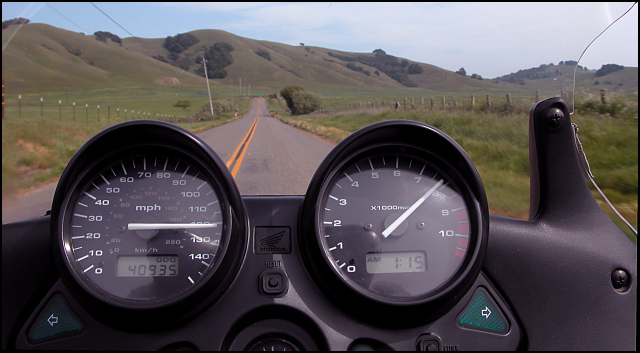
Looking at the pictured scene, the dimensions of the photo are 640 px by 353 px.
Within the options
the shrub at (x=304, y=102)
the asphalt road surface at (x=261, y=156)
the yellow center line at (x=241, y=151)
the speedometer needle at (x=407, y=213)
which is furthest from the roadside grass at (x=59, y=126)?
the speedometer needle at (x=407, y=213)

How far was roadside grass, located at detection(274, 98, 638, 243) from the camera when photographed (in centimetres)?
370

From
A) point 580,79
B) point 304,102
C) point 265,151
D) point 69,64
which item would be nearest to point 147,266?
point 304,102

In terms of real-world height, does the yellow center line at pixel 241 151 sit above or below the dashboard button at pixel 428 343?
above

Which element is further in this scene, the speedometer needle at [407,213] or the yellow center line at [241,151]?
the yellow center line at [241,151]

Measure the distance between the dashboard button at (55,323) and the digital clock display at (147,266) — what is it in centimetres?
28

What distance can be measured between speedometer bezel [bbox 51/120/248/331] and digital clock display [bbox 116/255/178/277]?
0.18 meters

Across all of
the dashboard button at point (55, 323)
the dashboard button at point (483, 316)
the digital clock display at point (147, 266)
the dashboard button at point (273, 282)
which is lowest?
the dashboard button at point (483, 316)

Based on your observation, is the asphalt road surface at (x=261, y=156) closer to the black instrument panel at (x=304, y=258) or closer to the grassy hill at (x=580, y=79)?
the black instrument panel at (x=304, y=258)

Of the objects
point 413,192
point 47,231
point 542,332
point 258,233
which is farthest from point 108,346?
point 542,332

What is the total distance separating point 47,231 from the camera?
2334 millimetres

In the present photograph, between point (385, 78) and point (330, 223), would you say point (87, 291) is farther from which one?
point (385, 78)

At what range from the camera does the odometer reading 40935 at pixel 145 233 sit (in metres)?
2.26

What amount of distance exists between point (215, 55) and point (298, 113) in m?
0.85

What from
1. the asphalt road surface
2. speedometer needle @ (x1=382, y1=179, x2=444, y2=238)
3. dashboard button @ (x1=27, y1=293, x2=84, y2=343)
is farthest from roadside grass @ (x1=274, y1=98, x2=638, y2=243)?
dashboard button @ (x1=27, y1=293, x2=84, y2=343)
